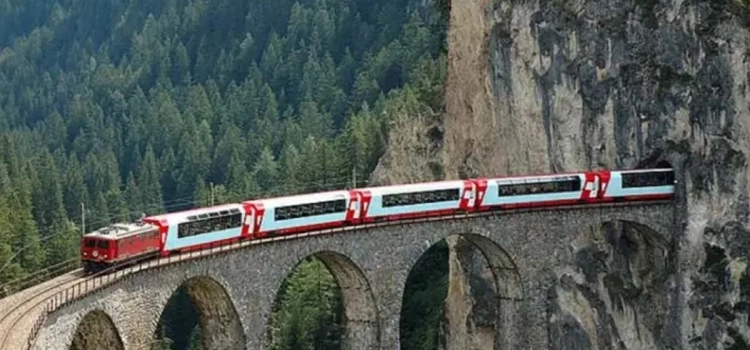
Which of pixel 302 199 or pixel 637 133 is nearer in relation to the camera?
pixel 302 199

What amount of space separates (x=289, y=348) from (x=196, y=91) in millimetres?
109021

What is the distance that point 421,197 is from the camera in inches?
2188

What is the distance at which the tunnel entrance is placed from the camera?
5916 cm

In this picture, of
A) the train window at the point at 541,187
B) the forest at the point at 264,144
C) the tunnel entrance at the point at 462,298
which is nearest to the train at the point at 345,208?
the train window at the point at 541,187

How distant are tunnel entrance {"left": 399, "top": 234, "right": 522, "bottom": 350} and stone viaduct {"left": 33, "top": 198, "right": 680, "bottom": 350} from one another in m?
0.14

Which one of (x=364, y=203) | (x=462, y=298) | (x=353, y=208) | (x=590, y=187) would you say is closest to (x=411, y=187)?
(x=364, y=203)

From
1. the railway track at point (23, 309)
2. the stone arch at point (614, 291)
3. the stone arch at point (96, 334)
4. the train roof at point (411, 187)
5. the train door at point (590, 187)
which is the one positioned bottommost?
the stone arch at point (614, 291)

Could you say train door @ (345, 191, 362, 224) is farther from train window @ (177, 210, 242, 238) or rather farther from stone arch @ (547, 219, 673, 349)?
stone arch @ (547, 219, 673, 349)

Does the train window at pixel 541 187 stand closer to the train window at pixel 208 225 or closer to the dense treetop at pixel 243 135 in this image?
the train window at pixel 208 225

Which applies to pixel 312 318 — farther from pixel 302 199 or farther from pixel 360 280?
pixel 302 199

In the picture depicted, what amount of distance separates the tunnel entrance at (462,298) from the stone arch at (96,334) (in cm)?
1854

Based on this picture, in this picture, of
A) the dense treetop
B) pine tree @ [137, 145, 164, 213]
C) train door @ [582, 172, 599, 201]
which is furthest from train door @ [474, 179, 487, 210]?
pine tree @ [137, 145, 164, 213]

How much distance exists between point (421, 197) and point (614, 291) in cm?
1557

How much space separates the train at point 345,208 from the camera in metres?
46.4
